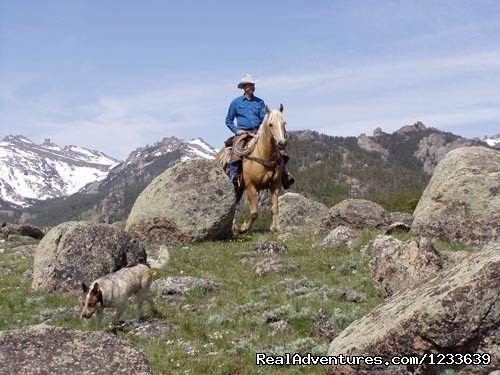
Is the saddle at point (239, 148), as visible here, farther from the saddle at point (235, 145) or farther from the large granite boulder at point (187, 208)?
the large granite boulder at point (187, 208)

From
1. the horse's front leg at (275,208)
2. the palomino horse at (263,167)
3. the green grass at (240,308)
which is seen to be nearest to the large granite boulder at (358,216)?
the horse's front leg at (275,208)

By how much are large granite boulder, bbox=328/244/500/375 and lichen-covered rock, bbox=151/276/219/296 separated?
7.30m

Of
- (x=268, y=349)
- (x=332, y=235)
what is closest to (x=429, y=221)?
(x=332, y=235)

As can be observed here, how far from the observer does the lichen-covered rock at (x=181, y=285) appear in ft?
48.4

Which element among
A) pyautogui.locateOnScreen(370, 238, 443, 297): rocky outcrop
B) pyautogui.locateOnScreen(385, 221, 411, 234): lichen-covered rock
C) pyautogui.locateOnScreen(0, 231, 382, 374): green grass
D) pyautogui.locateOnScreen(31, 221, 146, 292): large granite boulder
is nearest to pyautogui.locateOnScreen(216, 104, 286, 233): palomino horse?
pyautogui.locateOnScreen(0, 231, 382, 374): green grass

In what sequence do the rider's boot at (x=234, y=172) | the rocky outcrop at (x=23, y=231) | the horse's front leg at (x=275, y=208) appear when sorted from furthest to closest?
the rocky outcrop at (x=23, y=231) < the rider's boot at (x=234, y=172) < the horse's front leg at (x=275, y=208)

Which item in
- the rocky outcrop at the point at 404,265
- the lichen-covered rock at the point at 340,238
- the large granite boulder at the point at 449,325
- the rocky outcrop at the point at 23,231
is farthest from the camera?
the rocky outcrop at the point at 23,231

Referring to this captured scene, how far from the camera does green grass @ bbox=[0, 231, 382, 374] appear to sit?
383 inches

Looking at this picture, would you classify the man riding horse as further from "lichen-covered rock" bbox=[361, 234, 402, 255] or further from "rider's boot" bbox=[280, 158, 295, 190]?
"lichen-covered rock" bbox=[361, 234, 402, 255]

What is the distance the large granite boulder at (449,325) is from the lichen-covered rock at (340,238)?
39.9 ft

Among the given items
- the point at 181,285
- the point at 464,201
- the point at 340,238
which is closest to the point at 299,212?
the point at 340,238

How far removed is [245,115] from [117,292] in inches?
570

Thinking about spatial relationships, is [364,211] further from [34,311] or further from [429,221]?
[34,311]

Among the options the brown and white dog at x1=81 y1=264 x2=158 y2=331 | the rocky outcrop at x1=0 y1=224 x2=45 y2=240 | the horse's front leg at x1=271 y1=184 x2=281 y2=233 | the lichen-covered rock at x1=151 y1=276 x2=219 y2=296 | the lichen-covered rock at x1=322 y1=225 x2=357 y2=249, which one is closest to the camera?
the brown and white dog at x1=81 y1=264 x2=158 y2=331
